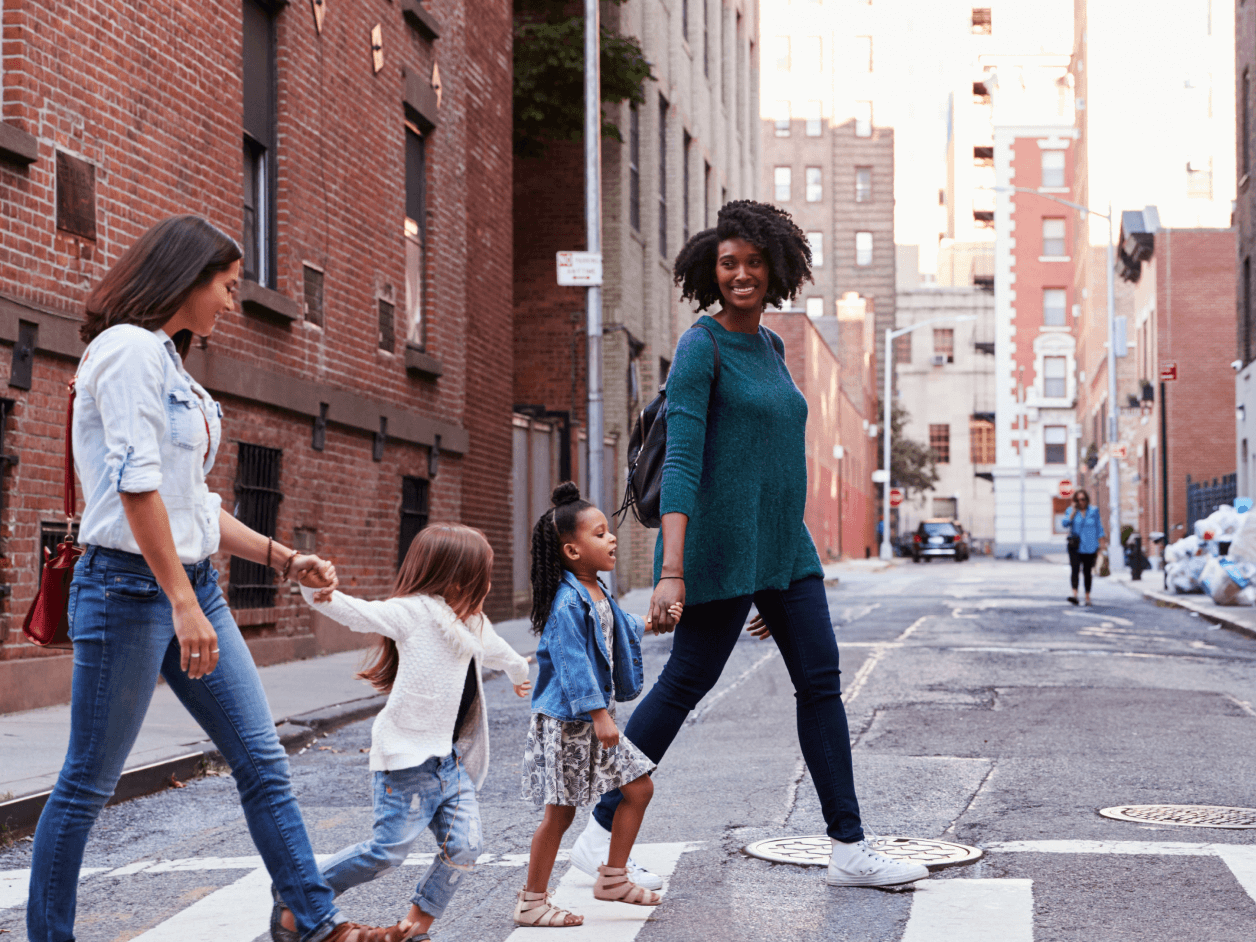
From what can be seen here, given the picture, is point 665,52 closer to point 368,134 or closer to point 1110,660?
point 368,134

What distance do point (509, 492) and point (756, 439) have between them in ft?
50.9

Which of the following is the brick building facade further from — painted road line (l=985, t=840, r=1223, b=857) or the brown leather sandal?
painted road line (l=985, t=840, r=1223, b=857)

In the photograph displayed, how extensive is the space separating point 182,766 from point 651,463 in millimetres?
4127

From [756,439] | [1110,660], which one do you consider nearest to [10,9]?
[756,439]

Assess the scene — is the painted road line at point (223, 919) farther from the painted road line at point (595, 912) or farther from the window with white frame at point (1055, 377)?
the window with white frame at point (1055, 377)

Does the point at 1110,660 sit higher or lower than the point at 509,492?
lower

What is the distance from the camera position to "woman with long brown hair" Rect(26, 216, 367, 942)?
3785 mm

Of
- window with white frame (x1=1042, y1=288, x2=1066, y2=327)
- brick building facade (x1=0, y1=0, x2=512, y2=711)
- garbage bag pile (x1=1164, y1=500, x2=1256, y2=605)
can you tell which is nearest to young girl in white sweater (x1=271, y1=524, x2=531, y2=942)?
brick building facade (x1=0, y1=0, x2=512, y2=711)

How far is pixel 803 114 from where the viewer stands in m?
85.4

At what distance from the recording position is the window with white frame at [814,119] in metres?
85.2

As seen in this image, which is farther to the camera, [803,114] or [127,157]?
[803,114]

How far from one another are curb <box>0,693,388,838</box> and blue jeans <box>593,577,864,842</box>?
1.71 metres

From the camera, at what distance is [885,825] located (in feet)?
20.8

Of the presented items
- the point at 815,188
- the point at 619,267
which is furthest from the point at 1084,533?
the point at 815,188
